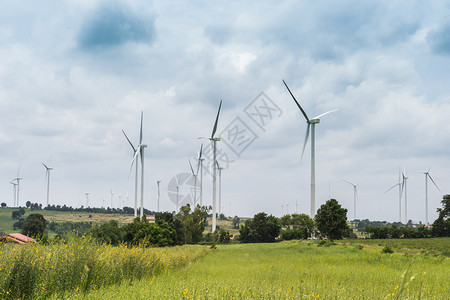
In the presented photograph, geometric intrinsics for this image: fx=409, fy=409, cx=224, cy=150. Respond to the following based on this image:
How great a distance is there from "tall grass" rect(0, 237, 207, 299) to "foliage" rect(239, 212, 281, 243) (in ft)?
335

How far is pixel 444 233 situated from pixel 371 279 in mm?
111340

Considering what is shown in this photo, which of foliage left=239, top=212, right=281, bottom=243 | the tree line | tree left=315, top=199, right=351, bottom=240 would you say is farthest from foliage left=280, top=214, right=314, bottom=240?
tree left=315, top=199, right=351, bottom=240

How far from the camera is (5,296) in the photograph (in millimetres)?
16766

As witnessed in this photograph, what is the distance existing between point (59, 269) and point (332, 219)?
85023mm

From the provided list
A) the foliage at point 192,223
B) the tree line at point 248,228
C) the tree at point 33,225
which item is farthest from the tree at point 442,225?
the tree at point 33,225

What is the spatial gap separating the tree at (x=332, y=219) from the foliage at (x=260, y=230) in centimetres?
2719

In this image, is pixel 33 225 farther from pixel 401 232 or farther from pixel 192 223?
pixel 401 232

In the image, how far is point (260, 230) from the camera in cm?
12444

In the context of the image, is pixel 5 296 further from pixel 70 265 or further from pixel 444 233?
pixel 444 233

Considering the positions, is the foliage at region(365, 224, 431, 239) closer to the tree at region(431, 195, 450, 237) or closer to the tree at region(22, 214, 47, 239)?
the tree at region(431, 195, 450, 237)

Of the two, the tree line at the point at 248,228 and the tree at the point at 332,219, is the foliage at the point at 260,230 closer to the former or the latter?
the tree line at the point at 248,228

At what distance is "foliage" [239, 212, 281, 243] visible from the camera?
124312 millimetres

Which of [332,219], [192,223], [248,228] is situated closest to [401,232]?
[332,219]

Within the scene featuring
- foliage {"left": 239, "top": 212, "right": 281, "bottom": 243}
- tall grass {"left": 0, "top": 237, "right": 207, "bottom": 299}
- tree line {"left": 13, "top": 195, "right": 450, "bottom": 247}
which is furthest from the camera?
foliage {"left": 239, "top": 212, "right": 281, "bottom": 243}
